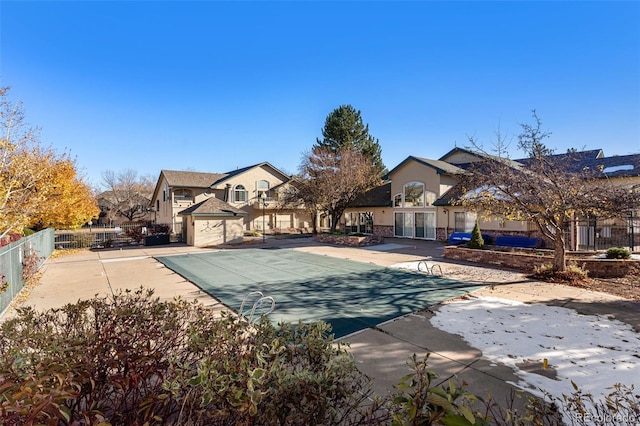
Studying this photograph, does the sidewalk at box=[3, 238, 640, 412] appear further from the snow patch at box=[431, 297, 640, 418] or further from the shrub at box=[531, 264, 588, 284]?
the shrub at box=[531, 264, 588, 284]

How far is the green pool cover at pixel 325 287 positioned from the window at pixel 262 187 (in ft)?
63.5

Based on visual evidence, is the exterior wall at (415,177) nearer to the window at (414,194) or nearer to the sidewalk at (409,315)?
the window at (414,194)

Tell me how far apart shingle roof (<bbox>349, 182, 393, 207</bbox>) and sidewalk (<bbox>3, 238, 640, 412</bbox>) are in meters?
10.1

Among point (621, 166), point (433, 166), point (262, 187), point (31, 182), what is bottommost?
point (31, 182)

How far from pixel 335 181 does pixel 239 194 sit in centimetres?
1379

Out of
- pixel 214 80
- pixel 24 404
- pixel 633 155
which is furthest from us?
pixel 633 155

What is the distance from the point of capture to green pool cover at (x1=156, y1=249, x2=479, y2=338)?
6727 mm

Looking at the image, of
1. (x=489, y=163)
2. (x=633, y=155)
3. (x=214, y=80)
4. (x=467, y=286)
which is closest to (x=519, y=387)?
(x=467, y=286)

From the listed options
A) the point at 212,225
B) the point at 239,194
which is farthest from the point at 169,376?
the point at 239,194

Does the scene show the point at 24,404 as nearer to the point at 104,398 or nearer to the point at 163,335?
the point at 104,398

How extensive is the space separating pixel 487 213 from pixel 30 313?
480 inches

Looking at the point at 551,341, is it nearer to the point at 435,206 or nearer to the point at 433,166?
the point at 435,206

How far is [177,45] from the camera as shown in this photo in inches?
507

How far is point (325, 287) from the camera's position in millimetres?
9172
